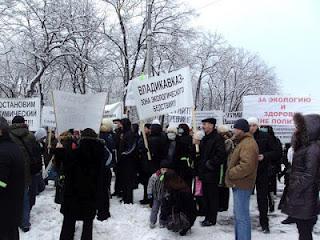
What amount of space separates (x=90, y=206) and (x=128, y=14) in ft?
80.2

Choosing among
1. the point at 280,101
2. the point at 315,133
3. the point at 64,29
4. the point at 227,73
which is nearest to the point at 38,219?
the point at 315,133

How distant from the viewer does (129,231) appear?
7664 mm

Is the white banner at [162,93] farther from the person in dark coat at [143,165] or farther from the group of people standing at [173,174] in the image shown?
the person in dark coat at [143,165]

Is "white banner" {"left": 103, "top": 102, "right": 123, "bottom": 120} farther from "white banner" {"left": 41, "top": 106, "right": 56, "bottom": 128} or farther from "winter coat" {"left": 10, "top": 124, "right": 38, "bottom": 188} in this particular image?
"winter coat" {"left": 10, "top": 124, "right": 38, "bottom": 188}

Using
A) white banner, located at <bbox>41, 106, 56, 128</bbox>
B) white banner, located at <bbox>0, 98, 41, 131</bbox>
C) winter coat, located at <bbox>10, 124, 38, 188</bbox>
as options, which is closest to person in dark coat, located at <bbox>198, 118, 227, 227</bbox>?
winter coat, located at <bbox>10, 124, 38, 188</bbox>

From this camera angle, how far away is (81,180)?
6.28 meters

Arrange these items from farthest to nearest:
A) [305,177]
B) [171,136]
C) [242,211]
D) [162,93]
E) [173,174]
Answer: [162,93], [171,136], [173,174], [242,211], [305,177]

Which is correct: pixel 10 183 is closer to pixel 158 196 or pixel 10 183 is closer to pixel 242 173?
pixel 242 173

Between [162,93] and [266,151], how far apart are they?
251 cm

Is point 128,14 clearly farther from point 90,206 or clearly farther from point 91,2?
point 90,206

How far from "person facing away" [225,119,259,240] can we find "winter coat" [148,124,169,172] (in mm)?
2823

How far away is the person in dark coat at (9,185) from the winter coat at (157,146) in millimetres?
4536

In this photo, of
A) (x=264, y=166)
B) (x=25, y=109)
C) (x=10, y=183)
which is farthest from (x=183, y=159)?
(x=25, y=109)

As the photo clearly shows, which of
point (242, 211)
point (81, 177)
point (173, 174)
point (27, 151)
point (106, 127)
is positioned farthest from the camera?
point (106, 127)
